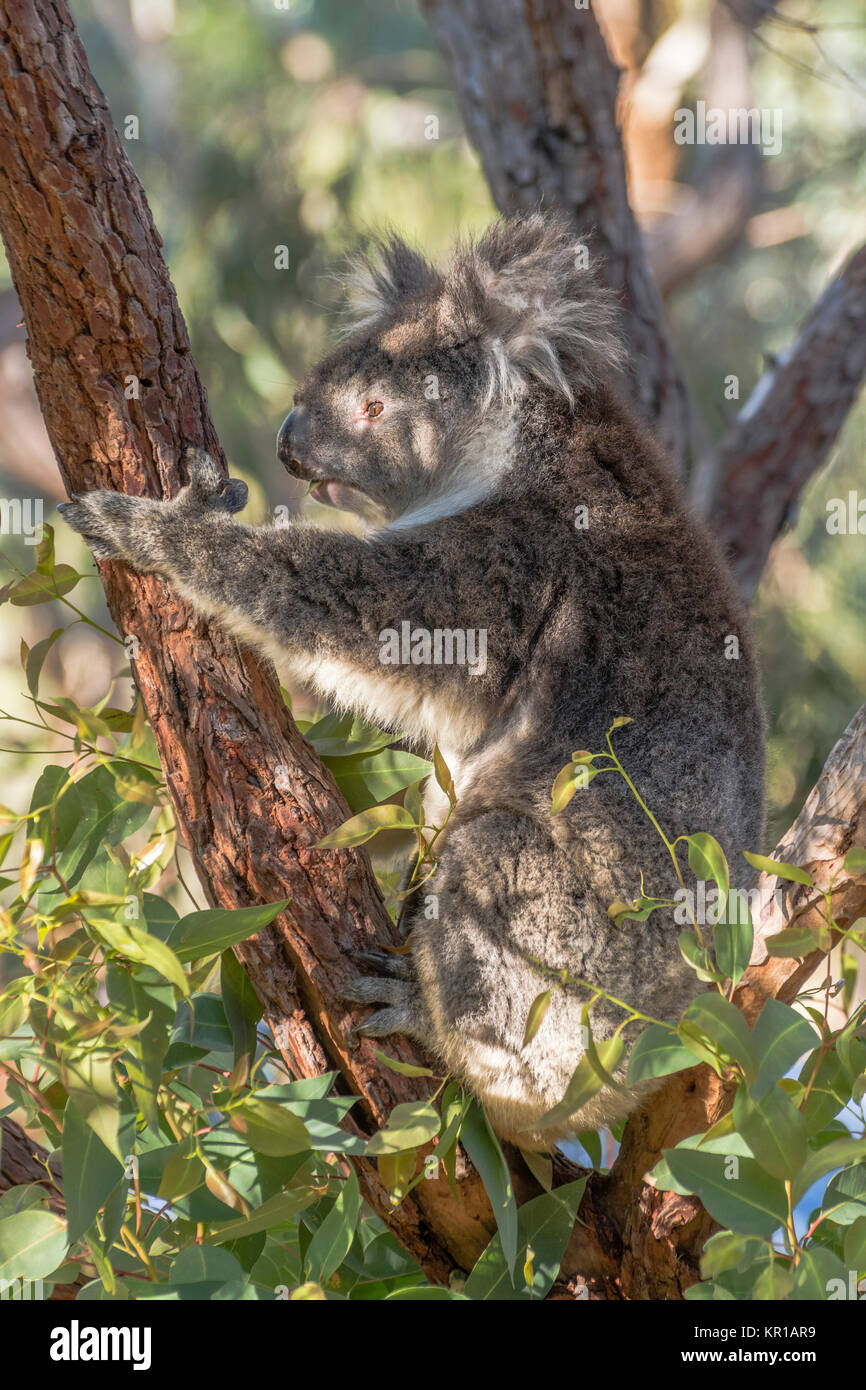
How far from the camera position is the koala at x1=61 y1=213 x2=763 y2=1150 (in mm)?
1978

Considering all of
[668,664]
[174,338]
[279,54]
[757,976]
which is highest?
[279,54]

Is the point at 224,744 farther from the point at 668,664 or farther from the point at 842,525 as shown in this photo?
the point at 842,525

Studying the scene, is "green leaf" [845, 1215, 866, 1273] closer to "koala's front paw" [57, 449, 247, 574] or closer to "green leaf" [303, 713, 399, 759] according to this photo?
"green leaf" [303, 713, 399, 759]

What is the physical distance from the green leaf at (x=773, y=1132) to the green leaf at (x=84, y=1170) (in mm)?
732

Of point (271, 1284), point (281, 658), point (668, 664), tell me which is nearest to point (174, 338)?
point (281, 658)

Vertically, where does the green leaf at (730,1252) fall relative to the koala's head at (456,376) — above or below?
below

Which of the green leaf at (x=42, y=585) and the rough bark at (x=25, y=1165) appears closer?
the green leaf at (x=42, y=585)

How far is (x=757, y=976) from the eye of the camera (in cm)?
173

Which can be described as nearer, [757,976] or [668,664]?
[757,976]

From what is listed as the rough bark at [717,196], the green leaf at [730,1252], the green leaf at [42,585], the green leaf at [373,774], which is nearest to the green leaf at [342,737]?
the green leaf at [373,774]

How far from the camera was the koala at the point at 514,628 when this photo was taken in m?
1.98

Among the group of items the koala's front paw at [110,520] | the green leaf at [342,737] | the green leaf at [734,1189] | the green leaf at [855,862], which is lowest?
the green leaf at [734,1189]

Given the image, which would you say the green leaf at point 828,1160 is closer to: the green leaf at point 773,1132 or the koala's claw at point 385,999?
the green leaf at point 773,1132
